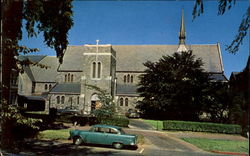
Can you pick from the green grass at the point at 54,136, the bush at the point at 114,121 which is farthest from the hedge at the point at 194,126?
the green grass at the point at 54,136

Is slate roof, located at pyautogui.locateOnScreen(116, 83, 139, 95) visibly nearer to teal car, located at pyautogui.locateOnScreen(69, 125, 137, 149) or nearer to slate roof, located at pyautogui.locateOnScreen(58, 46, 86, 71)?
slate roof, located at pyautogui.locateOnScreen(58, 46, 86, 71)

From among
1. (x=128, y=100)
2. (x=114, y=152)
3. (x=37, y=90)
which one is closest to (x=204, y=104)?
(x=114, y=152)

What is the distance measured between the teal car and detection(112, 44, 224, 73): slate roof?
30091 millimetres

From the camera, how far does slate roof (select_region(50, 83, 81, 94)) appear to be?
37.9 meters

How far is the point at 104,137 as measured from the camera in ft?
36.4

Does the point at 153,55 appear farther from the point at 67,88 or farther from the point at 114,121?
the point at 114,121

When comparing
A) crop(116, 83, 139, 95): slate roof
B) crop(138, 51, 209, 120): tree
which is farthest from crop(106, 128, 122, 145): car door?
crop(116, 83, 139, 95): slate roof

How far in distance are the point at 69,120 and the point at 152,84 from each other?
39.1 feet

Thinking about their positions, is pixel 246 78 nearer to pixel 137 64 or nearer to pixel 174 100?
pixel 174 100

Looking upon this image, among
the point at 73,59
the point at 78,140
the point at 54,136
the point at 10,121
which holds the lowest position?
the point at 54,136

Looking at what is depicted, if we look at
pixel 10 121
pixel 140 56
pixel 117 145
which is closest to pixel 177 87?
pixel 117 145

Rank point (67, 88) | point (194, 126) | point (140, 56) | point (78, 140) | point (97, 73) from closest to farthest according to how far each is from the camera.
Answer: point (78, 140) < point (194, 126) < point (97, 73) < point (67, 88) < point (140, 56)

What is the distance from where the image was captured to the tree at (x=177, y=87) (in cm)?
2222

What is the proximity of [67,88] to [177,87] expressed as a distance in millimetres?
24185
